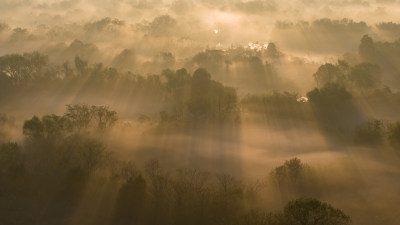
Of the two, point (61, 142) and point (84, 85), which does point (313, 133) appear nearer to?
point (61, 142)

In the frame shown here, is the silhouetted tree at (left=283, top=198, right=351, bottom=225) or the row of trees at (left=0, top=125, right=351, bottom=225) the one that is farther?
the row of trees at (left=0, top=125, right=351, bottom=225)

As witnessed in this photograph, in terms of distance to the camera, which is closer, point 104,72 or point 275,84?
point 104,72

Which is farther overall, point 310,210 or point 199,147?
point 199,147

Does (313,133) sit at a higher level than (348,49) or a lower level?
lower

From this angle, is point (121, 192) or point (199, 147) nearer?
point (121, 192)

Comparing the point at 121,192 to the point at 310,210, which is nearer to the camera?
the point at 310,210

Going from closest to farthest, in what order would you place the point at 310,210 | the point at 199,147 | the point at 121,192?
the point at 310,210 < the point at 121,192 < the point at 199,147

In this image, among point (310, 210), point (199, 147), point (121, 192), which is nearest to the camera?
point (310, 210)

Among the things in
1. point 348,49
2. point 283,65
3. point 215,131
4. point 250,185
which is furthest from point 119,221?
point 348,49

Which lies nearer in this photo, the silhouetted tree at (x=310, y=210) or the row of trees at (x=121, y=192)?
the silhouetted tree at (x=310, y=210)

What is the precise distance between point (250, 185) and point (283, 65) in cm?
9551

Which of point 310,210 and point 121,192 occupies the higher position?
point 121,192

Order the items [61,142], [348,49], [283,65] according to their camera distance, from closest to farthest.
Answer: [61,142] < [283,65] < [348,49]

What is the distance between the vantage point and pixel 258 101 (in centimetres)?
8769
